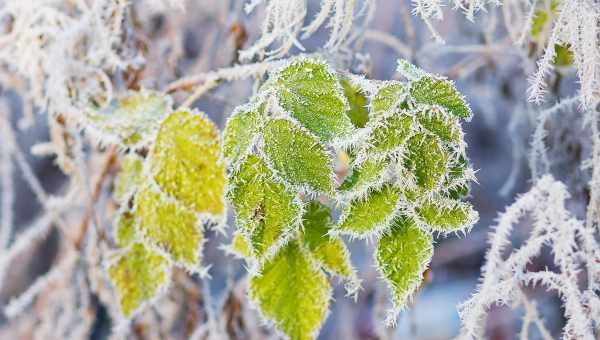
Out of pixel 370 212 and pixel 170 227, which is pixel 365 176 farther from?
pixel 170 227

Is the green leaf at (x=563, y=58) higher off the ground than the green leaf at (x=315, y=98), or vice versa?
the green leaf at (x=563, y=58)

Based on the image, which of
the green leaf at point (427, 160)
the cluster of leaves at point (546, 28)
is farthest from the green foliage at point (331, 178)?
the cluster of leaves at point (546, 28)

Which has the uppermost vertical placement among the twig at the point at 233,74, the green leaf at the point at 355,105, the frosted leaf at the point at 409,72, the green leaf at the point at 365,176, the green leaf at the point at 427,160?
the twig at the point at 233,74

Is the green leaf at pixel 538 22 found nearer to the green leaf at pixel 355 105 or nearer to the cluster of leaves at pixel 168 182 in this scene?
the green leaf at pixel 355 105

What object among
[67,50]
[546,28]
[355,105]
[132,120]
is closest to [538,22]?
[546,28]

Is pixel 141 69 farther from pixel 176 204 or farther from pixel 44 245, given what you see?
pixel 44 245

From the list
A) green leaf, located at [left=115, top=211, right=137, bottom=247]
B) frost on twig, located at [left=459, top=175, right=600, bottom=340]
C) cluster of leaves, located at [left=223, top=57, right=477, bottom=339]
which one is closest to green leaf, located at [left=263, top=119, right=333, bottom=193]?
cluster of leaves, located at [left=223, top=57, right=477, bottom=339]

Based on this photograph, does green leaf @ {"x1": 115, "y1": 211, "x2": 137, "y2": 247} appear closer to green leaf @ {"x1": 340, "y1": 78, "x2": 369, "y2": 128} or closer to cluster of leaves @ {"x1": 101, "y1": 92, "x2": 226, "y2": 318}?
cluster of leaves @ {"x1": 101, "y1": 92, "x2": 226, "y2": 318}
